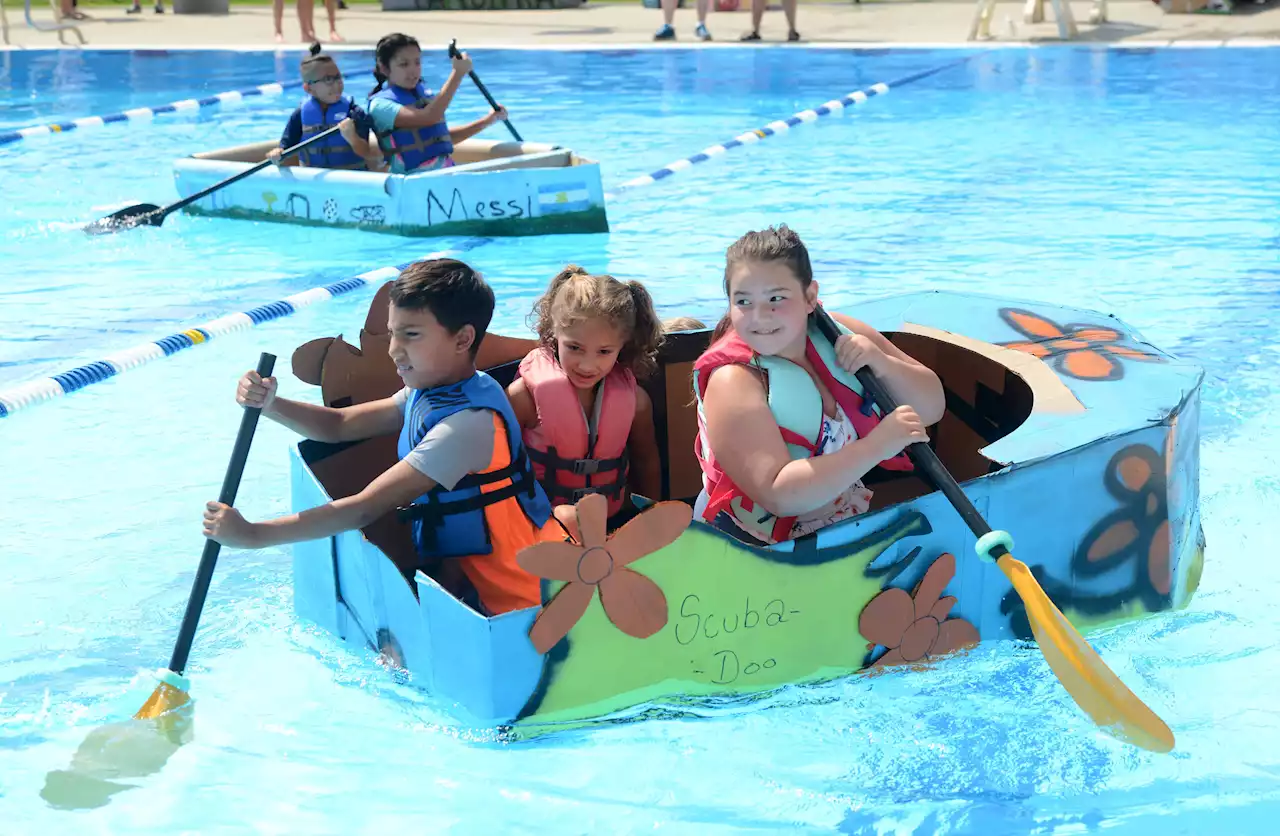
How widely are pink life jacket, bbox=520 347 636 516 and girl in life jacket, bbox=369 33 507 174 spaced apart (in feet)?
15.4

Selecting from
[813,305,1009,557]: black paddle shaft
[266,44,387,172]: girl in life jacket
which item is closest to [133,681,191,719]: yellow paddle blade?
[813,305,1009,557]: black paddle shaft

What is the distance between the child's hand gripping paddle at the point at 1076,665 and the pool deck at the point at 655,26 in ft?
42.5

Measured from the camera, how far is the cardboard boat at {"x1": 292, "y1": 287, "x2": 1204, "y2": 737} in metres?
2.71

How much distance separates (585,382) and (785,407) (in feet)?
1.66

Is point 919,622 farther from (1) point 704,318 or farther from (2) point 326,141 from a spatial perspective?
(2) point 326,141

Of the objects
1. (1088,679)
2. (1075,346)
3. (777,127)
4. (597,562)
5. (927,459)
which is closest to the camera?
(597,562)

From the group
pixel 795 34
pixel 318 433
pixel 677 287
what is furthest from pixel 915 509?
pixel 795 34

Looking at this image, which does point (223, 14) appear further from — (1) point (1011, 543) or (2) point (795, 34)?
(1) point (1011, 543)

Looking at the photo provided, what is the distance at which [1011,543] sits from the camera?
2.79 m

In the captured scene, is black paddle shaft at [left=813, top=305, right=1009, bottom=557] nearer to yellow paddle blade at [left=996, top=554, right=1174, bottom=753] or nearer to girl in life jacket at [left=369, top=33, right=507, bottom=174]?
yellow paddle blade at [left=996, top=554, right=1174, bottom=753]

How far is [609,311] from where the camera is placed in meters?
3.15

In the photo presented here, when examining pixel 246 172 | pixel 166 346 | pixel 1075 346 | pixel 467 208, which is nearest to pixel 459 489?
pixel 1075 346

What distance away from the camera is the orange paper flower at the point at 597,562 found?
2547 millimetres

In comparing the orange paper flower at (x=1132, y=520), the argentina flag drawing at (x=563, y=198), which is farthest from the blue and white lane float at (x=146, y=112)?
the orange paper flower at (x=1132, y=520)
